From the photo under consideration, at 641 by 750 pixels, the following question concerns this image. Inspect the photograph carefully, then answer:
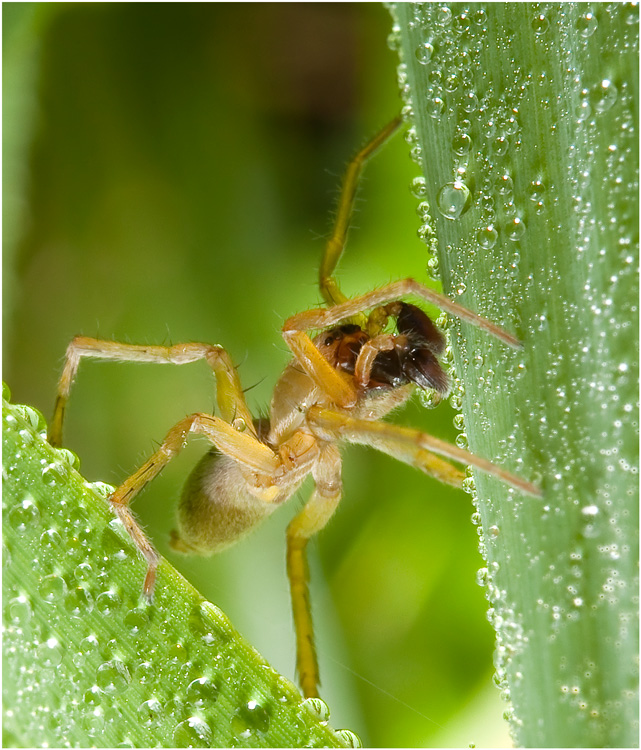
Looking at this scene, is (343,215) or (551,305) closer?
(551,305)

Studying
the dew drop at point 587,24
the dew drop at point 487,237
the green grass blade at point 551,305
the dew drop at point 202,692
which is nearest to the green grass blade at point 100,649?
the dew drop at point 202,692

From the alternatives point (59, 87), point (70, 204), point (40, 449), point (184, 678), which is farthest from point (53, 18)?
point (184, 678)

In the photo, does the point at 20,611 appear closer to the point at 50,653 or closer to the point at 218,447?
the point at 50,653

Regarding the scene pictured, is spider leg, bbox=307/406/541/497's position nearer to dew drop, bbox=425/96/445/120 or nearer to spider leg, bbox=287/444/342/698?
spider leg, bbox=287/444/342/698

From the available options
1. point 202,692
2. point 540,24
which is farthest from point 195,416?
point 540,24

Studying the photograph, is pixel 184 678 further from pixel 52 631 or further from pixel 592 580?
pixel 592 580

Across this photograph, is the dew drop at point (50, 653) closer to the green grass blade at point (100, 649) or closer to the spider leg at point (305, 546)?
the green grass blade at point (100, 649)
